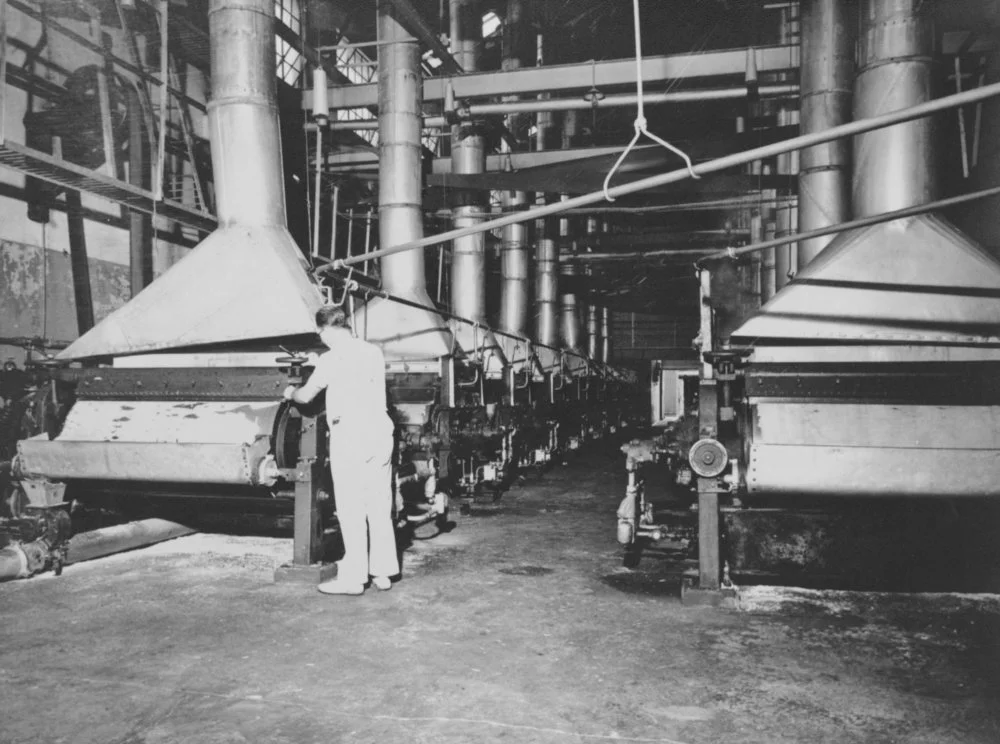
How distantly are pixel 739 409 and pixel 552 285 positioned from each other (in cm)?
991

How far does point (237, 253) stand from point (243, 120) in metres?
1.03

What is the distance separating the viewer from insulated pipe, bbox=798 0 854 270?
6.13 metres

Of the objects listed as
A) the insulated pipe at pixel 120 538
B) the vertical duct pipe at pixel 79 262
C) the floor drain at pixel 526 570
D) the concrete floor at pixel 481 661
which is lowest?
the floor drain at pixel 526 570

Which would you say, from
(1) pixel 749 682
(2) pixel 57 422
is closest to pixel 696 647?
(1) pixel 749 682

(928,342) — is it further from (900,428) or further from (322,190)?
(322,190)

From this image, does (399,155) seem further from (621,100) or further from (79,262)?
(79,262)

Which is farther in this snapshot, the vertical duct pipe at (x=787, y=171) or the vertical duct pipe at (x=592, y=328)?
the vertical duct pipe at (x=592, y=328)

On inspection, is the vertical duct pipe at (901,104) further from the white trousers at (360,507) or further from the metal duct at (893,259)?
the white trousers at (360,507)

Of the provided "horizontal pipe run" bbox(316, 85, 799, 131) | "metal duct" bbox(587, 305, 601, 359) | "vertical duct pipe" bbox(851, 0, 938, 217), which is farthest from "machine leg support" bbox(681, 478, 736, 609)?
"metal duct" bbox(587, 305, 601, 359)

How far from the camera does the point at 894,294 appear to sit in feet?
13.6

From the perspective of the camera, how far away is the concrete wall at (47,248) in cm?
612

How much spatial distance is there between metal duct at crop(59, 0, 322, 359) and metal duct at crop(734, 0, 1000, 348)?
3024 millimetres

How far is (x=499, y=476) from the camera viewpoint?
7648 mm

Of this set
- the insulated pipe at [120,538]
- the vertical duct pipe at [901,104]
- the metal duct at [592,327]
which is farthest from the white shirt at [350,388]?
the metal duct at [592,327]
